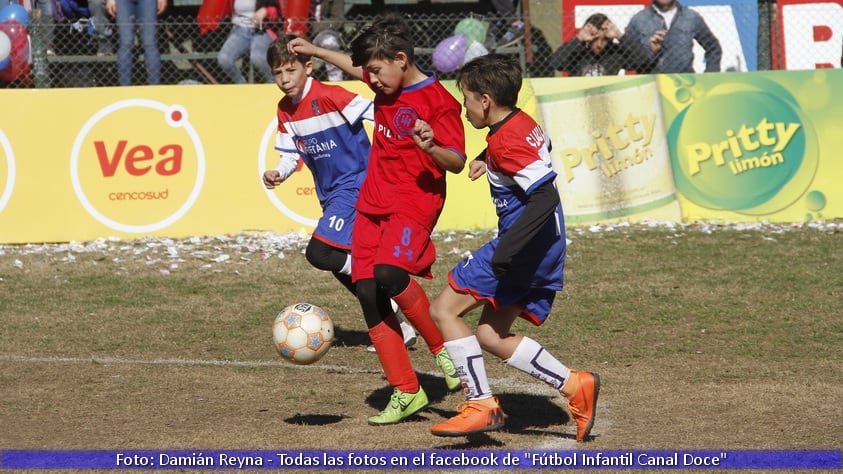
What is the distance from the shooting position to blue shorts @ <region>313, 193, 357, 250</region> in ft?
26.5

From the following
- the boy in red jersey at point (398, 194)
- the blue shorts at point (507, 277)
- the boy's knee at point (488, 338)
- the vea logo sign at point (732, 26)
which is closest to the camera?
the blue shorts at point (507, 277)

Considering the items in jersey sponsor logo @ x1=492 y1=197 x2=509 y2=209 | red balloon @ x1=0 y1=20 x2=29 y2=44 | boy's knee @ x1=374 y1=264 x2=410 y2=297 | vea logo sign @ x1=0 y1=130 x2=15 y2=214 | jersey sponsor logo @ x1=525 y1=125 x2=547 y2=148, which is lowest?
vea logo sign @ x1=0 y1=130 x2=15 y2=214

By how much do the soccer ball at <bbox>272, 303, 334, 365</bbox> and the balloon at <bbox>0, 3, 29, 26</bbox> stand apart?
357 inches

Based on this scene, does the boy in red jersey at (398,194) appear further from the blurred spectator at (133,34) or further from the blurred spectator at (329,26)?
Result: the blurred spectator at (133,34)

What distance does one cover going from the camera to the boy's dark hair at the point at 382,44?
629cm

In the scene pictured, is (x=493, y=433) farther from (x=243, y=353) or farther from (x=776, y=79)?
(x=776, y=79)

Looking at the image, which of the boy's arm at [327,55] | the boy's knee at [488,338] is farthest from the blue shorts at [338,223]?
the boy's knee at [488,338]

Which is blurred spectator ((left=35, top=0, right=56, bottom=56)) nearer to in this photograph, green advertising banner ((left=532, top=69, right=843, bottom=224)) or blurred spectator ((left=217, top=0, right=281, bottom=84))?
blurred spectator ((left=217, top=0, right=281, bottom=84))

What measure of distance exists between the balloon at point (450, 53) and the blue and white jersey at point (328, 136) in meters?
6.52

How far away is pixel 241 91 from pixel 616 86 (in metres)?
4.41

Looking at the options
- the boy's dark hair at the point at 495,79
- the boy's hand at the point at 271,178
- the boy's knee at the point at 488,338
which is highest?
the boy's dark hair at the point at 495,79

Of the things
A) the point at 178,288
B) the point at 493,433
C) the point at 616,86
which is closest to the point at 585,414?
the point at 493,433

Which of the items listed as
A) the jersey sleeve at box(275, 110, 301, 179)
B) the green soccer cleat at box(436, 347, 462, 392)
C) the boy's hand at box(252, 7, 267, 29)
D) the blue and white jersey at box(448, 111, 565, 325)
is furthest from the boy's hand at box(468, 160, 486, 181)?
the boy's hand at box(252, 7, 267, 29)

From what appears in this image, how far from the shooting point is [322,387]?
24.1 feet
